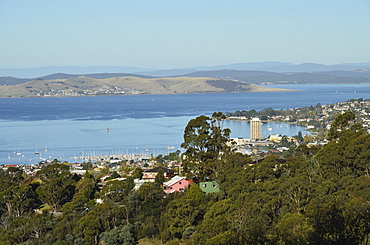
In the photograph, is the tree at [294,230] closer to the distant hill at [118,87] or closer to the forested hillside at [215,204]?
the forested hillside at [215,204]

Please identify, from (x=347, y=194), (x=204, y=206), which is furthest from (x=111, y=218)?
(x=347, y=194)

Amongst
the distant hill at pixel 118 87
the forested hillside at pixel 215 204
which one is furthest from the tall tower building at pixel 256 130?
the distant hill at pixel 118 87

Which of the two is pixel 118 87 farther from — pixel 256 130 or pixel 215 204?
pixel 215 204

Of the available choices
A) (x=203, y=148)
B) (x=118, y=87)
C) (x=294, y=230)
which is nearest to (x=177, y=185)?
(x=203, y=148)

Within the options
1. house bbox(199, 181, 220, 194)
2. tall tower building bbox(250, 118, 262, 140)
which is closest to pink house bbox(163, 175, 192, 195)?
house bbox(199, 181, 220, 194)

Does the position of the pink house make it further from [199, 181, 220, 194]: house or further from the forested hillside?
[199, 181, 220, 194]: house

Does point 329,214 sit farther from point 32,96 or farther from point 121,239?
point 32,96
